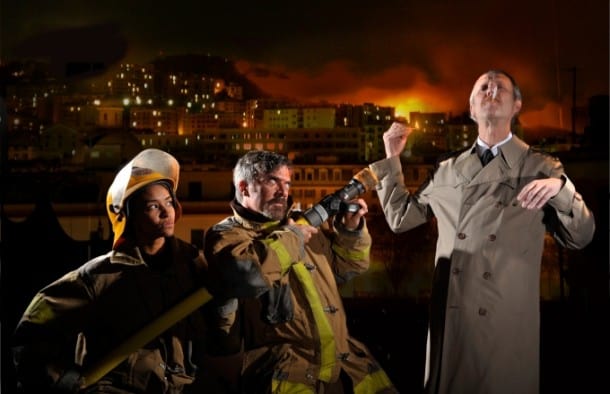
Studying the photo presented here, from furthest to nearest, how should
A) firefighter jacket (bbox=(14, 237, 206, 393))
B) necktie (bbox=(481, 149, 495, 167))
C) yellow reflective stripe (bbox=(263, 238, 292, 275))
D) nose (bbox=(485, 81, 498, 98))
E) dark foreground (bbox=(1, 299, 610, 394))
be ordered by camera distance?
dark foreground (bbox=(1, 299, 610, 394)) < necktie (bbox=(481, 149, 495, 167)) < nose (bbox=(485, 81, 498, 98)) < firefighter jacket (bbox=(14, 237, 206, 393)) < yellow reflective stripe (bbox=(263, 238, 292, 275))

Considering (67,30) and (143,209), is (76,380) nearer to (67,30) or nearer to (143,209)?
(143,209)

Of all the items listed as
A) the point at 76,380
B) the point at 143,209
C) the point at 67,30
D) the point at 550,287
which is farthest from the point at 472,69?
the point at 550,287

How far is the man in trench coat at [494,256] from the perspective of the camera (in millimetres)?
4184

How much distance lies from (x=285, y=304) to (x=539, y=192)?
1.42 m

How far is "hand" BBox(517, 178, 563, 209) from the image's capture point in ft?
12.9

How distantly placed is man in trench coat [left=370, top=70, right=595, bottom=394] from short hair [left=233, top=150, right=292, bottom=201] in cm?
106

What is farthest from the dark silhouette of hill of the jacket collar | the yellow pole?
the yellow pole

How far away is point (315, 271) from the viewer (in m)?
4.14

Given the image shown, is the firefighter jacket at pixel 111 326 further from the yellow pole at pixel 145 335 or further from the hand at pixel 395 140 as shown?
the hand at pixel 395 140

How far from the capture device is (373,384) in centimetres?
409

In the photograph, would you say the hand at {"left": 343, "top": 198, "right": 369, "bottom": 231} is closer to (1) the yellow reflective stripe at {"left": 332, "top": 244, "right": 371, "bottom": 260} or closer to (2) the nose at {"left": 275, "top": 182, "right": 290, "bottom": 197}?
(1) the yellow reflective stripe at {"left": 332, "top": 244, "right": 371, "bottom": 260}

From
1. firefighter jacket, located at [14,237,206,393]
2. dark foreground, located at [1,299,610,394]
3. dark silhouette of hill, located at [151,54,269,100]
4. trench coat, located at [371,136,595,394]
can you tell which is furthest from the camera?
dark silhouette of hill, located at [151,54,269,100]

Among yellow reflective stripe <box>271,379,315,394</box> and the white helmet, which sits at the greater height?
the white helmet

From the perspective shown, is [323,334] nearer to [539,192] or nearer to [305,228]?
[305,228]
